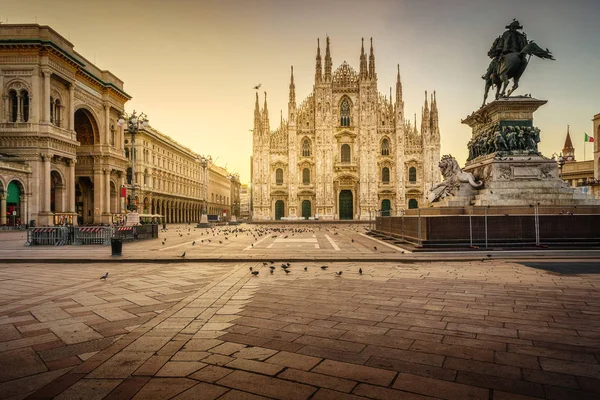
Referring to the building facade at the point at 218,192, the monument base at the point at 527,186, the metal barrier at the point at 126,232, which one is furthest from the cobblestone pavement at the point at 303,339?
the building facade at the point at 218,192

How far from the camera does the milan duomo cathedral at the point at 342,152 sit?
5197 cm

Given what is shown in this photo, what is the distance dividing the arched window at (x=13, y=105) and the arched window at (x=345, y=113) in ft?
122

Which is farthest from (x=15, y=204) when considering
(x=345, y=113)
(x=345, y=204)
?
(x=345, y=113)

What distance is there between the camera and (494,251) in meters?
11.6

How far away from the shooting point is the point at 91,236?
53.9ft

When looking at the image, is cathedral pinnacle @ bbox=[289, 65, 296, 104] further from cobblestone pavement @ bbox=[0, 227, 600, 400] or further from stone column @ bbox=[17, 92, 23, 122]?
cobblestone pavement @ bbox=[0, 227, 600, 400]

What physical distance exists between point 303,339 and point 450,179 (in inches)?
473

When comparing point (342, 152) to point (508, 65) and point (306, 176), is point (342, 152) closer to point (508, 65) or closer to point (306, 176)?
point (306, 176)

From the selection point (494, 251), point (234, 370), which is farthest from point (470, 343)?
point (494, 251)

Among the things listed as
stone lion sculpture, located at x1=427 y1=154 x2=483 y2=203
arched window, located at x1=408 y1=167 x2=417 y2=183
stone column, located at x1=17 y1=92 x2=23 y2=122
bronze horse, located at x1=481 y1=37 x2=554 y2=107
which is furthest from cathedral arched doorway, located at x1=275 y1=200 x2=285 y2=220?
bronze horse, located at x1=481 y1=37 x2=554 y2=107

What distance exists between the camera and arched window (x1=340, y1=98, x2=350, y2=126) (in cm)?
5381

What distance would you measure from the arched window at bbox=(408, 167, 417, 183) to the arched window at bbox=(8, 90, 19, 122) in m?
44.9

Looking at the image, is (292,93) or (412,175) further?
(412,175)

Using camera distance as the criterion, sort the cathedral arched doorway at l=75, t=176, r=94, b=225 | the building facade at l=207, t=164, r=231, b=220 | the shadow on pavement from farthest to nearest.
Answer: the building facade at l=207, t=164, r=231, b=220 < the cathedral arched doorway at l=75, t=176, r=94, b=225 < the shadow on pavement
